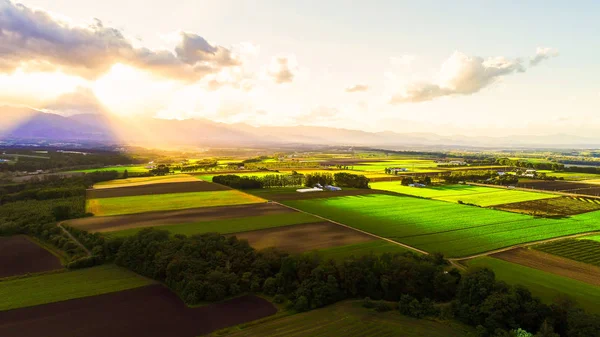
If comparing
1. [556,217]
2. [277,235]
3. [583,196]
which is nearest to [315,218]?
[277,235]

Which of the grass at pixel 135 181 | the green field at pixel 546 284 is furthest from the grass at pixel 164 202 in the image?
the green field at pixel 546 284

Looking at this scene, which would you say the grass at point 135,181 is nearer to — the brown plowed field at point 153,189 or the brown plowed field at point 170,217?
the brown plowed field at point 153,189

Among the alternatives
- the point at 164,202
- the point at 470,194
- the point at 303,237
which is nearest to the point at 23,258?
the point at 164,202

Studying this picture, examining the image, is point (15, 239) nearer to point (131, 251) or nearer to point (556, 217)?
point (131, 251)

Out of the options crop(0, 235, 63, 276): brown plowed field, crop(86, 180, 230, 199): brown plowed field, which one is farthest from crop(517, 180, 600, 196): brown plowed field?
crop(0, 235, 63, 276): brown plowed field

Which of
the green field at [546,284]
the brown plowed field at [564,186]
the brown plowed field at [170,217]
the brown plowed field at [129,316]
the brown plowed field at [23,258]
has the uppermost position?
the brown plowed field at [564,186]
